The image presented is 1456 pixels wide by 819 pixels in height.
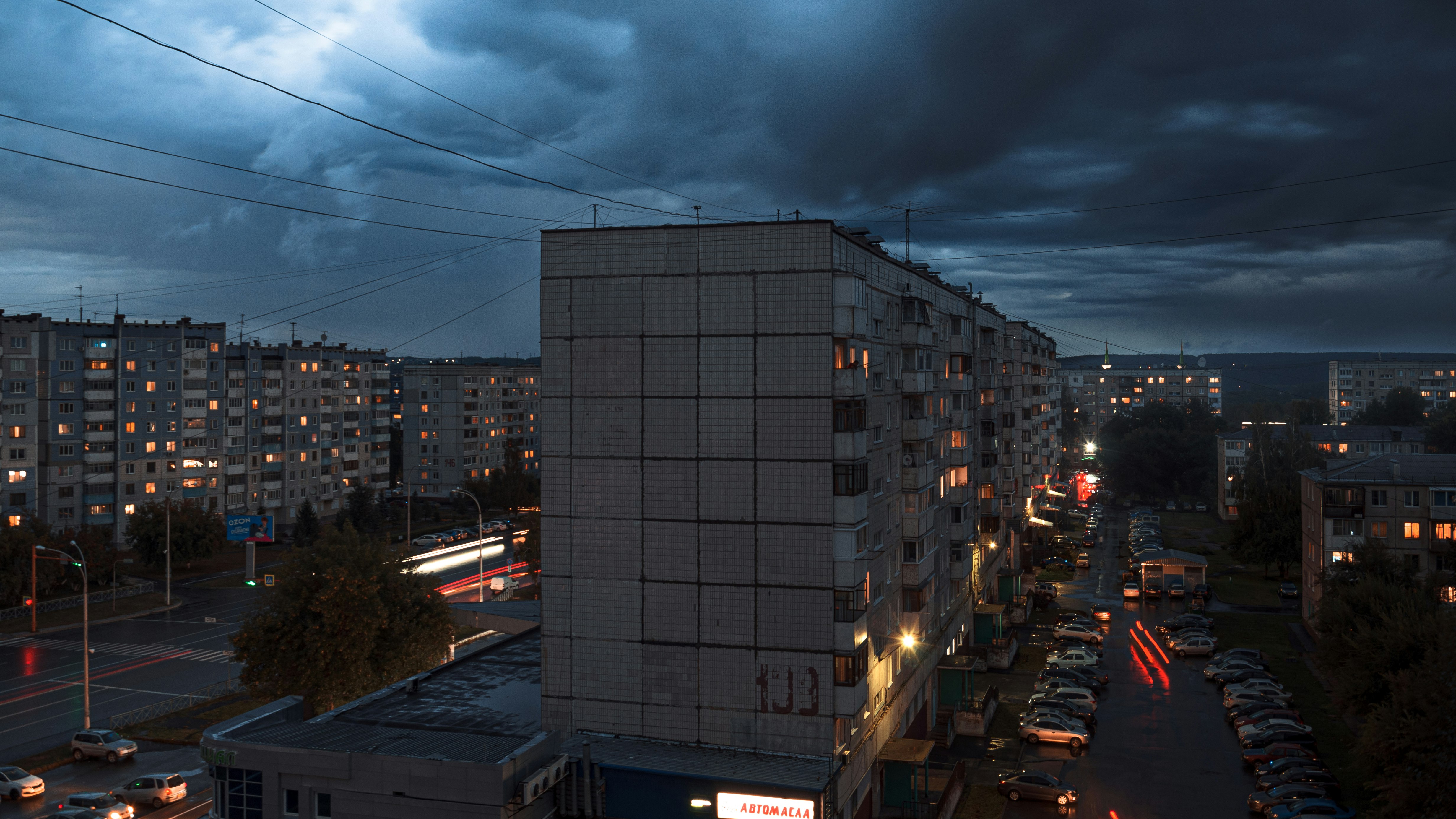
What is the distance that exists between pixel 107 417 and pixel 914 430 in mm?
82676

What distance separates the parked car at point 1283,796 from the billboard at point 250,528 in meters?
51.3

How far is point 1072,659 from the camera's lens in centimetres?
4894

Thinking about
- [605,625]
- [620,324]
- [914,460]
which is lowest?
[605,625]

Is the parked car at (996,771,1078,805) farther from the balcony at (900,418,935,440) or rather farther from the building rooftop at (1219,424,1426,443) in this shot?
the building rooftop at (1219,424,1426,443)

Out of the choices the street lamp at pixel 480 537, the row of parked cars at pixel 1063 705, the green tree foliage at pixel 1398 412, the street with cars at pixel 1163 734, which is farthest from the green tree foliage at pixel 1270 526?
the green tree foliage at pixel 1398 412

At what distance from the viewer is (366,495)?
98812mm

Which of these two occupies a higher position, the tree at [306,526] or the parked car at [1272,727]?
the tree at [306,526]

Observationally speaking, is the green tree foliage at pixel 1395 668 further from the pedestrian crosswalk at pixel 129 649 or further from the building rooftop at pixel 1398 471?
the pedestrian crosswalk at pixel 129 649

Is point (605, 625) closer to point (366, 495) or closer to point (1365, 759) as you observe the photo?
point (1365, 759)

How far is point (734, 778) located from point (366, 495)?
86.6m

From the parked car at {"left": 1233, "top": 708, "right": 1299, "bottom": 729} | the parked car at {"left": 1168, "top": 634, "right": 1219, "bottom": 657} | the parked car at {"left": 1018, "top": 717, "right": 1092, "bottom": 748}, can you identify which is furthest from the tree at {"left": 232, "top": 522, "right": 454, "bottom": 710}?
the parked car at {"left": 1168, "top": 634, "right": 1219, "bottom": 657}

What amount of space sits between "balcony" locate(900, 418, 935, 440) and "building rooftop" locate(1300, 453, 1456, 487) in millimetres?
34523

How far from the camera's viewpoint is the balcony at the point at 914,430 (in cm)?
3381

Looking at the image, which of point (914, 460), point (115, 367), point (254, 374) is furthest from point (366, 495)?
point (914, 460)
